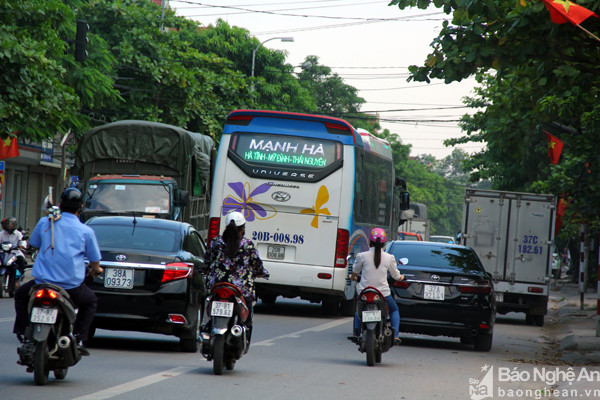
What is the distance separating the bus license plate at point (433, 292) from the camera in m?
14.3

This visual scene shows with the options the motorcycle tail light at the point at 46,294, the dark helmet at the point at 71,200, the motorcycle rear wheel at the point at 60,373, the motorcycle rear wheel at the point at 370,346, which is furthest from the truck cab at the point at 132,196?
the motorcycle tail light at the point at 46,294

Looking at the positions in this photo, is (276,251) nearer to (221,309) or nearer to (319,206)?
(319,206)

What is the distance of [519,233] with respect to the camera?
23.0 meters

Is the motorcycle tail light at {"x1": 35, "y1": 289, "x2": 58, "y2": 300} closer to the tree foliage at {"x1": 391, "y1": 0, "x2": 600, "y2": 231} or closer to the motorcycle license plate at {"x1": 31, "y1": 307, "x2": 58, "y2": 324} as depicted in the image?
the motorcycle license plate at {"x1": 31, "y1": 307, "x2": 58, "y2": 324}

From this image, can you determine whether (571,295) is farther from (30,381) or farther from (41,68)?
(30,381)

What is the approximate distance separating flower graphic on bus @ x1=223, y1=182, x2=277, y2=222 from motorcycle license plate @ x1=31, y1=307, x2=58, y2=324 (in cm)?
1051

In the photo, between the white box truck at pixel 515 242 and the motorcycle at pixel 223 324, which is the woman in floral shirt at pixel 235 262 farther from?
the white box truck at pixel 515 242

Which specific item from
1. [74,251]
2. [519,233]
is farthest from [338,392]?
[519,233]

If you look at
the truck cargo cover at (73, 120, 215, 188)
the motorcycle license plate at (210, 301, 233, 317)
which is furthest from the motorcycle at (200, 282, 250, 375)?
the truck cargo cover at (73, 120, 215, 188)

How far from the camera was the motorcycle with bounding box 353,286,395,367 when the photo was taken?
37.8ft

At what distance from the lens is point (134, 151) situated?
80.6ft

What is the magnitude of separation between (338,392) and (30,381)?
272 centimetres

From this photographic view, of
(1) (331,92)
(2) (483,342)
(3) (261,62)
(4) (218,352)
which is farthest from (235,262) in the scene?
(1) (331,92)

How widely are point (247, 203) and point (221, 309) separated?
9.22 m
